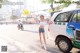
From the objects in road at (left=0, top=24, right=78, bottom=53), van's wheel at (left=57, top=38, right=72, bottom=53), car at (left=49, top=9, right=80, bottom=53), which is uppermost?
car at (left=49, top=9, right=80, bottom=53)

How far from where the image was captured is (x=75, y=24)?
26.2 ft

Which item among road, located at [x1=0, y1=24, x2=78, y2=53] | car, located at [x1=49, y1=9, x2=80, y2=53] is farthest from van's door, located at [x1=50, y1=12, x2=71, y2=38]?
road, located at [x1=0, y1=24, x2=78, y2=53]

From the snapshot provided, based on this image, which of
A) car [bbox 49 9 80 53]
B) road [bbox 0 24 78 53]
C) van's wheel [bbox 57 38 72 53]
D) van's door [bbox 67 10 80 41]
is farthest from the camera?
road [bbox 0 24 78 53]

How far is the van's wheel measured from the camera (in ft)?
27.6

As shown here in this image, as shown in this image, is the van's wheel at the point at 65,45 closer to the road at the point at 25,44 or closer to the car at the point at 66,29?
the car at the point at 66,29

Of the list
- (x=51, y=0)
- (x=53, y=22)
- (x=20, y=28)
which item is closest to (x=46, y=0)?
(x=51, y=0)

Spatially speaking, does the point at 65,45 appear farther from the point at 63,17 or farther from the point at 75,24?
the point at 63,17

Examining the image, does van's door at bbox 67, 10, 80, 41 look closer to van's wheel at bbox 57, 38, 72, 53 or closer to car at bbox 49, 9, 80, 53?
car at bbox 49, 9, 80, 53

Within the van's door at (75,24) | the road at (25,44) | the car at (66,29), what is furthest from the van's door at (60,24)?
the road at (25,44)

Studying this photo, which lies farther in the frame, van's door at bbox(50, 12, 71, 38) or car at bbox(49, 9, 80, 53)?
van's door at bbox(50, 12, 71, 38)

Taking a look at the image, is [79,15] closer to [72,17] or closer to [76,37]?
[72,17]

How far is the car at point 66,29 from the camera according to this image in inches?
316

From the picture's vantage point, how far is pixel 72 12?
8.41 meters

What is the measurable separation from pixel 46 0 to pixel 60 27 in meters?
24.6
